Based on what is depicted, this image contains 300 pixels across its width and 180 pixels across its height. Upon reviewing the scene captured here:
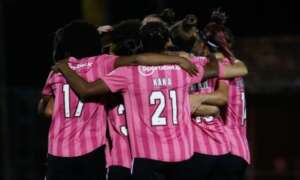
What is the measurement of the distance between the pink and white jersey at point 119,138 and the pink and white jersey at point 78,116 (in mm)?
69

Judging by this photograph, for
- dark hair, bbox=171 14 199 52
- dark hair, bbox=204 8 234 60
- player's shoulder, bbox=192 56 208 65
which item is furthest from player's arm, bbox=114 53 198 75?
dark hair, bbox=204 8 234 60

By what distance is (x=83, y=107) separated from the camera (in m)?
7.77

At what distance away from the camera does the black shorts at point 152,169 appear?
299 inches

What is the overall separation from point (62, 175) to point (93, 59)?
0.88 metres

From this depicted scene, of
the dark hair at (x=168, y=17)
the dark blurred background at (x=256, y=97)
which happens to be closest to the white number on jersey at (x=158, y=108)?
the dark hair at (x=168, y=17)

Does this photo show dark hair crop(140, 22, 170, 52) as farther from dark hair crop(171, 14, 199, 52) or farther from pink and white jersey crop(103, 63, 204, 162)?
dark hair crop(171, 14, 199, 52)

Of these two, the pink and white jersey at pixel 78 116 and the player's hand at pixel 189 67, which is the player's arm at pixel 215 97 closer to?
the player's hand at pixel 189 67

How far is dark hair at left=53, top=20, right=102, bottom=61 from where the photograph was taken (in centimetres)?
786

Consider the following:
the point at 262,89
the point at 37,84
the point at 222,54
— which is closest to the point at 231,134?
the point at 222,54

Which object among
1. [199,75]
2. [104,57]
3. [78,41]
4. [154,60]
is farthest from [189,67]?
[78,41]

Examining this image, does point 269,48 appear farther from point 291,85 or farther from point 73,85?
point 73,85

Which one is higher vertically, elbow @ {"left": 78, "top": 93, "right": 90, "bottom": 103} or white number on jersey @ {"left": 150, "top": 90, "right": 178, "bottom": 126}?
elbow @ {"left": 78, "top": 93, "right": 90, "bottom": 103}

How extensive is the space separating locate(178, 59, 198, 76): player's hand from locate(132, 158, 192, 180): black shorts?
65 cm

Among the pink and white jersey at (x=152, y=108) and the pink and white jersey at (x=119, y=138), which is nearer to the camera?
the pink and white jersey at (x=152, y=108)
